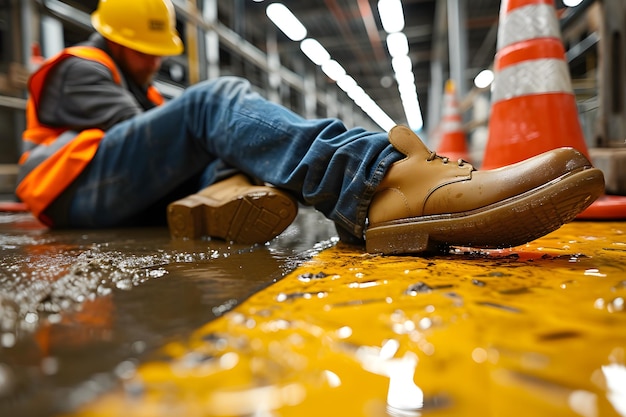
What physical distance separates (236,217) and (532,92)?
1092mm

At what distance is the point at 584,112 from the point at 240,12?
3821 millimetres

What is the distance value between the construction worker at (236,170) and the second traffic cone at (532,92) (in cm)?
71

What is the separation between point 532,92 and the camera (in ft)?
4.84

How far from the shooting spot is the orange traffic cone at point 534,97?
1454 mm

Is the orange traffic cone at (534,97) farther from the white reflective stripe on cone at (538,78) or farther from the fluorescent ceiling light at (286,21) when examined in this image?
the fluorescent ceiling light at (286,21)

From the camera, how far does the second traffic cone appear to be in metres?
1.46

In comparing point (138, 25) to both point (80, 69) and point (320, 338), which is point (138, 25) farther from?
point (320, 338)

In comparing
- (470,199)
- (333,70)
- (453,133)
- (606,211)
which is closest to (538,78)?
(606,211)

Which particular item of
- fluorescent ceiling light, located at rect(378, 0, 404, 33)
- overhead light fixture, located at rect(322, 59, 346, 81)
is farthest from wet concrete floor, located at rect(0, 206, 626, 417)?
overhead light fixture, located at rect(322, 59, 346, 81)

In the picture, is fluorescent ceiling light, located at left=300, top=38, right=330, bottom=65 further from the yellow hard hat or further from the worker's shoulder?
the worker's shoulder

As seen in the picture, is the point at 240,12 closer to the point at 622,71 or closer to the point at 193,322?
the point at 622,71

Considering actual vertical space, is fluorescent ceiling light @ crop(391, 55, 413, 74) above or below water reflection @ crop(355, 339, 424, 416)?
above

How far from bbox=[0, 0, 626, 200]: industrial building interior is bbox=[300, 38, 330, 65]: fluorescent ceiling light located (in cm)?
13

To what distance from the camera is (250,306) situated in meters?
0.59
